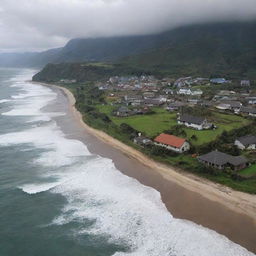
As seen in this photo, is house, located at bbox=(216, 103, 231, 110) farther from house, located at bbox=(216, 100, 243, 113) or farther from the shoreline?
the shoreline

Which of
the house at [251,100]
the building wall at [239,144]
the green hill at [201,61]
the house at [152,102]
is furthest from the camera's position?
the green hill at [201,61]

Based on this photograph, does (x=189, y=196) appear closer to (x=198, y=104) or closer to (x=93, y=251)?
(x=93, y=251)

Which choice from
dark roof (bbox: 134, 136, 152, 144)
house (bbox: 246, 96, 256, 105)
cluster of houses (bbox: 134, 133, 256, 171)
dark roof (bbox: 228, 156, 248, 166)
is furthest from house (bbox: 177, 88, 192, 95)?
dark roof (bbox: 228, 156, 248, 166)

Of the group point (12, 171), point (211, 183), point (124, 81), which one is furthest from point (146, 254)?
point (124, 81)

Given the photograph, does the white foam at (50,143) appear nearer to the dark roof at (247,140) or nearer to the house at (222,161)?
the house at (222,161)

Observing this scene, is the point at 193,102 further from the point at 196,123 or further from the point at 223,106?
the point at 196,123

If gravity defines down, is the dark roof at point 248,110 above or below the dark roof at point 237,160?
below

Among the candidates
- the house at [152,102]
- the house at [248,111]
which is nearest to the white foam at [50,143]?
the house at [152,102]

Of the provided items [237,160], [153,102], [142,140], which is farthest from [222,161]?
[153,102]
